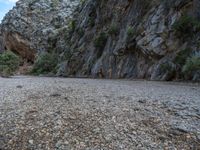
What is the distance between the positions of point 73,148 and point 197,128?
101 inches

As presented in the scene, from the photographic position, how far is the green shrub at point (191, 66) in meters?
14.4

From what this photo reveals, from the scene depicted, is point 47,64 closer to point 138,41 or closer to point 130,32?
point 130,32

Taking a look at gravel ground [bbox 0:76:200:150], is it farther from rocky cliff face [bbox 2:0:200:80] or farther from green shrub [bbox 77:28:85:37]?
green shrub [bbox 77:28:85:37]

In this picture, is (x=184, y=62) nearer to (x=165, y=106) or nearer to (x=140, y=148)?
(x=165, y=106)

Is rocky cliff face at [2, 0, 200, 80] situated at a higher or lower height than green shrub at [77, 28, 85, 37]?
lower

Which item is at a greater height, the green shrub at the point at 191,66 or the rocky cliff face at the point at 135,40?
the rocky cliff face at the point at 135,40

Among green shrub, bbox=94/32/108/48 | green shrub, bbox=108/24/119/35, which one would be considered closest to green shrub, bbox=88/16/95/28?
green shrub, bbox=94/32/108/48

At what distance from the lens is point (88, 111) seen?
6.61m

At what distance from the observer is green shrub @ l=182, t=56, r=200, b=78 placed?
14.4 meters

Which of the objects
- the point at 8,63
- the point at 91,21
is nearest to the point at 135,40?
the point at 91,21

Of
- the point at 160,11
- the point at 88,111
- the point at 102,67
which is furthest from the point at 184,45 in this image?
the point at 88,111

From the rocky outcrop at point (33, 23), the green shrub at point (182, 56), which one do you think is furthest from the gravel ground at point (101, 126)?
the rocky outcrop at point (33, 23)

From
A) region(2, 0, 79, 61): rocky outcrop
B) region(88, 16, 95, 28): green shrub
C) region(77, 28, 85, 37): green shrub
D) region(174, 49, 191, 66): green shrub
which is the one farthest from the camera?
region(2, 0, 79, 61): rocky outcrop

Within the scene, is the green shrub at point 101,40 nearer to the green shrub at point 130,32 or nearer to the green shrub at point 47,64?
the green shrub at point 130,32
